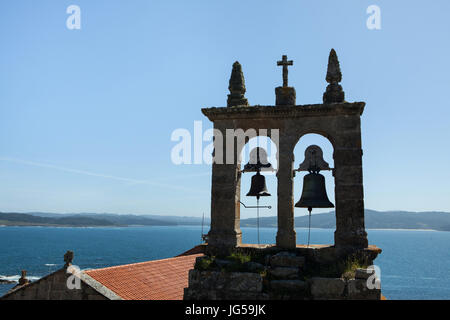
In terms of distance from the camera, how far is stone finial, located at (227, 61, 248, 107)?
7457 mm

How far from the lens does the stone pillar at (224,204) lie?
695cm

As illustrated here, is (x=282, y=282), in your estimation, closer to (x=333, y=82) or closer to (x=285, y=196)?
(x=285, y=196)

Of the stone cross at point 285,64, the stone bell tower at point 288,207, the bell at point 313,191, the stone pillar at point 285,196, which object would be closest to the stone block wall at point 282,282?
the stone bell tower at point 288,207

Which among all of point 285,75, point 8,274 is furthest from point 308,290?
point 8,274

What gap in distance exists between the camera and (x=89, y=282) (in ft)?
38.1

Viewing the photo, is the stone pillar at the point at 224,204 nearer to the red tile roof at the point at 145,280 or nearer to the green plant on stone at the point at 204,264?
the green plant on stone at the point at 204,264

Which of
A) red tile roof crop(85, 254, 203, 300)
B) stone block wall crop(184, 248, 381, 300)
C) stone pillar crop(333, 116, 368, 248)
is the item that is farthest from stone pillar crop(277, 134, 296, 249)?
red tile roof crop(85, 254, 203, 300)

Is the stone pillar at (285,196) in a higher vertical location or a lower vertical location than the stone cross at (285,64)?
lower

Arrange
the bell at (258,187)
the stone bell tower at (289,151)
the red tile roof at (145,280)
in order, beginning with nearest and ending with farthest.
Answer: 1. the stone bell tower at (289,151)
2. the bell at (258,187)
3. the red tile roof at (145,280)

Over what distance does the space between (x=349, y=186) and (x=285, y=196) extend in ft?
3.67

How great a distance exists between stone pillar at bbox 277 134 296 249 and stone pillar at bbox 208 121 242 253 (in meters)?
0.80

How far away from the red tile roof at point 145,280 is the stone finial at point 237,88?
7.66m
